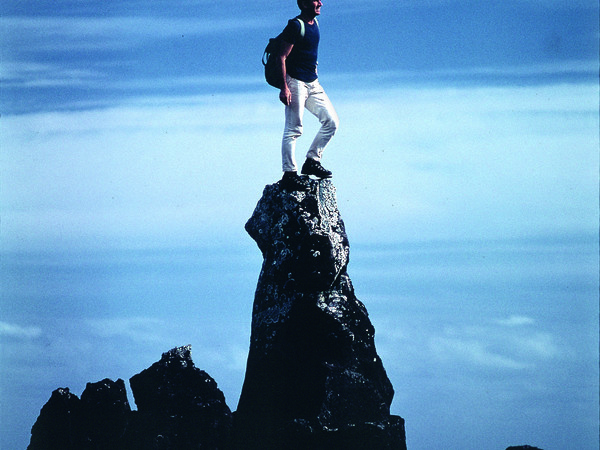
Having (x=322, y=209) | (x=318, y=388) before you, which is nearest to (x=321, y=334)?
(x=318, y=388)

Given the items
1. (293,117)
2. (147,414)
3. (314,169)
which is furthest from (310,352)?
(293,117)

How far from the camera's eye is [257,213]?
56.2ft

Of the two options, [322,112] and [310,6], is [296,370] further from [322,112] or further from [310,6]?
[310,6]

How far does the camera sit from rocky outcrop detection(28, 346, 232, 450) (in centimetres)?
1716

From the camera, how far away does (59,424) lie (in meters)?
17.9

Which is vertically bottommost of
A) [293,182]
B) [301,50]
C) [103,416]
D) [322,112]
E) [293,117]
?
[103,416]

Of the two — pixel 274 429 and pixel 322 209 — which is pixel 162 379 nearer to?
pixel 274 429

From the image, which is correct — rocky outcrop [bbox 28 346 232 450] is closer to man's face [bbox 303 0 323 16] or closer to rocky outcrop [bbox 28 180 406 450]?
rocky outcrop [bbox 28 180 406 450]

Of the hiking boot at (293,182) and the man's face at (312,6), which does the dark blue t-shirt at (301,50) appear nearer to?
the man's face at (312,6)

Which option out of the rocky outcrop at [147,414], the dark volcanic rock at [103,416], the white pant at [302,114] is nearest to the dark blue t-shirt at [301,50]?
the white pant at [302,114]

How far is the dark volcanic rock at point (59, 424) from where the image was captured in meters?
17.8

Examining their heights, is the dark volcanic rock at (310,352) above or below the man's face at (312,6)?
below

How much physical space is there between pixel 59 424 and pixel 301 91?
24.5 ft

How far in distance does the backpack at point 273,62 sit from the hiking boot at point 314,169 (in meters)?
1.43
